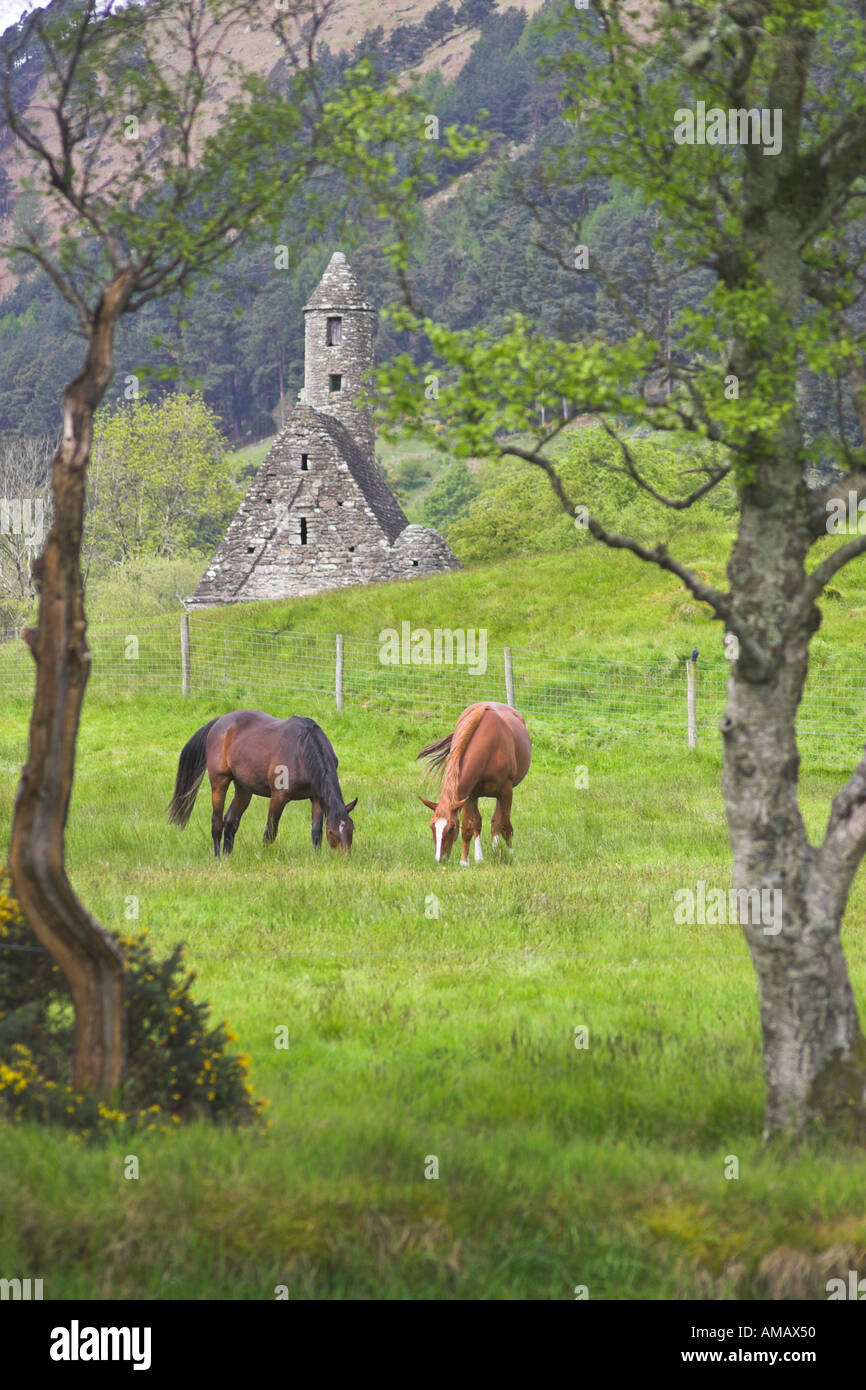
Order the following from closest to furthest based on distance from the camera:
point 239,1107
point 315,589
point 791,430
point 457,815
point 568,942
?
point 239,1107 → point 791,430 → point 568,942 → point 457,815 → point 315,589

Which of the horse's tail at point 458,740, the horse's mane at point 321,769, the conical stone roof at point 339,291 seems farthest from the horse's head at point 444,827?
the conical stone roof at point 339,291

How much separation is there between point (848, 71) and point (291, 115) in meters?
3.19

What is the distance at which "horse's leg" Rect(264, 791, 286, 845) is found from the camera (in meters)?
15.4

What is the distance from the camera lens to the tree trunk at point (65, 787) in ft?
20.2

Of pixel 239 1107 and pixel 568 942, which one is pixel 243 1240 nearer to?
pixel 239 1107

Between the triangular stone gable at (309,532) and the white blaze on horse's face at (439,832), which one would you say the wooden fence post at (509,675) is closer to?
the white blaze on horse's face at (439,832)

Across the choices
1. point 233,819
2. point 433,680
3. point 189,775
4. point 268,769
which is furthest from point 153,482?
point 268,769

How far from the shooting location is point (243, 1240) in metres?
5.57

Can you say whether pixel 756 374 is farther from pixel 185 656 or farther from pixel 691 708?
pixel 185 656

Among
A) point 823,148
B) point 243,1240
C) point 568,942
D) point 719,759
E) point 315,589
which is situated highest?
point 315,589

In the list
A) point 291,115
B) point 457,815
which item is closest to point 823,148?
point 291,115

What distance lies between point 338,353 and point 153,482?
23.1m

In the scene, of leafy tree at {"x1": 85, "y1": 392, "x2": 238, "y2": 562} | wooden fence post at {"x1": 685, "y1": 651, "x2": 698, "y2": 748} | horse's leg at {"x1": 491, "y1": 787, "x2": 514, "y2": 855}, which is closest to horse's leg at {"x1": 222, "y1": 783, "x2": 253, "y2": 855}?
horse's leg at {"x1": 491, "y1": 787, "x2": 514, "y2": 855}

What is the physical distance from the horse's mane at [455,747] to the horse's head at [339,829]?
111 cm
